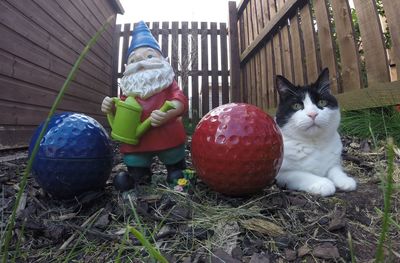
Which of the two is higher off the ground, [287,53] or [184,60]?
[184,60]

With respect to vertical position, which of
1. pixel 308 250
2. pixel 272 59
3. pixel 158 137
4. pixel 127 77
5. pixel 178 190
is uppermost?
pixel 272 59

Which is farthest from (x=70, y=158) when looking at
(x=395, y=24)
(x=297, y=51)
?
(x=297, y=51)

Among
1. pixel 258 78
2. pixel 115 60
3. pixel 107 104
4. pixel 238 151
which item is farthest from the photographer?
pixel 115 60

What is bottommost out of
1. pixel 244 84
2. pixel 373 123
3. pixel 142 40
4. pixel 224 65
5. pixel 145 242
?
pixel 145 242

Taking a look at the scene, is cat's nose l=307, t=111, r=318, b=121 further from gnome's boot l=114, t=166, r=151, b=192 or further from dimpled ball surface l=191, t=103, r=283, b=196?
gnome's boot l=114, t=166, r=151, b=192

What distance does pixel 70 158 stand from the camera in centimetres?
134

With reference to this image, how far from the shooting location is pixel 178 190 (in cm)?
149

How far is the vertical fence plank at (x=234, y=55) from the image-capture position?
19.9 ft

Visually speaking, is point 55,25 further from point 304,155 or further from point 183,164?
point 304,155

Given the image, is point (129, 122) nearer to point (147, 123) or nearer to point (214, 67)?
point (147, 123)

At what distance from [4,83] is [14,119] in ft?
1.12

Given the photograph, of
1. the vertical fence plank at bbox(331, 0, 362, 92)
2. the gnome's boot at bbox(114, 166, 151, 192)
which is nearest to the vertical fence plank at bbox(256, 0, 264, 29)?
the vertical fence plank at bbox(331, 0, 362, 92)

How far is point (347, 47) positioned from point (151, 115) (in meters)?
2.06

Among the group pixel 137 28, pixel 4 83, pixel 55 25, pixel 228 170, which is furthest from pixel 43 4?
pixel 228 170
